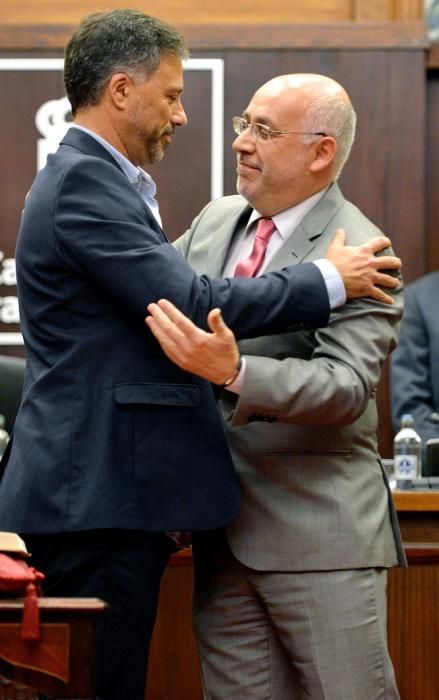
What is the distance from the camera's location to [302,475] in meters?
2.50

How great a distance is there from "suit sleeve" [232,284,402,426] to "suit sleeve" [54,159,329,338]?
74mm

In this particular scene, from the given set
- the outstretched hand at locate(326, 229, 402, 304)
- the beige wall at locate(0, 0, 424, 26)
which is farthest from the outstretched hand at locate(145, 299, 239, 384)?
the beige wall at locate(0, 0, 424, 26)

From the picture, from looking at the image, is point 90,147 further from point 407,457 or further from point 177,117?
point 407,457

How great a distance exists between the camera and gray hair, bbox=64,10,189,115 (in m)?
2.46

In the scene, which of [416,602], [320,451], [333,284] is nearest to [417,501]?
[416,602]

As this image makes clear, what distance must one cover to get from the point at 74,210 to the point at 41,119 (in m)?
3.20

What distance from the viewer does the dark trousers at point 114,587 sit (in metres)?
2.27

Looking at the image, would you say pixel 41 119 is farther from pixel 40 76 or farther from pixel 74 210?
pixel 74 210

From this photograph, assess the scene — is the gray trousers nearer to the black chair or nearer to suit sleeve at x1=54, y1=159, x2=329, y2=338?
suit sleeve at x1=54, y1=159, x2=329, y2=338

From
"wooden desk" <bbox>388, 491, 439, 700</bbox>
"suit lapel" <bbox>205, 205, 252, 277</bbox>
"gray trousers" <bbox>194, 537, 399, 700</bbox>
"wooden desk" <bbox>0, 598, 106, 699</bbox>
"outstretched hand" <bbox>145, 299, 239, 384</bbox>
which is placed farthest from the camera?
"wooden desk" <bbox>388, 491, 439, 700</bbox>

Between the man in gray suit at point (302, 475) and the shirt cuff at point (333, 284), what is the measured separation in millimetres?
65

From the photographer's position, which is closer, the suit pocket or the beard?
the suit pocket

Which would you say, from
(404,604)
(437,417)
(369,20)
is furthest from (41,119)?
(404,604)

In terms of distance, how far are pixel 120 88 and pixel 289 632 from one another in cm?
107
